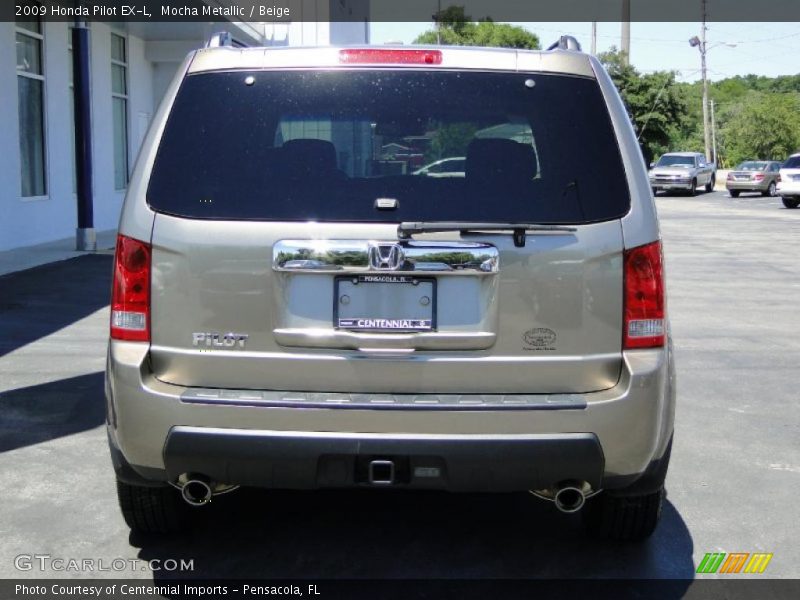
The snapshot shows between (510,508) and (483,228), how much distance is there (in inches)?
69.9

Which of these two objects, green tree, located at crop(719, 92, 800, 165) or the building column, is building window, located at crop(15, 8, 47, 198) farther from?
green tree, located at crop(719, 92, 800, 165)

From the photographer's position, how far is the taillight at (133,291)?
3680 mm

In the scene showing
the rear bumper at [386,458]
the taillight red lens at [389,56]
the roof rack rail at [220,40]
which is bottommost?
the rear bumper at [386,458]

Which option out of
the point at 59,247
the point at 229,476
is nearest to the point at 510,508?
the point at 229,476

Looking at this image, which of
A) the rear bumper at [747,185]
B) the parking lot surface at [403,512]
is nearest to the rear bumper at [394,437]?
the parking lot surface at [403,512]

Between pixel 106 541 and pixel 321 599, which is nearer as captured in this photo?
pixel 321 599

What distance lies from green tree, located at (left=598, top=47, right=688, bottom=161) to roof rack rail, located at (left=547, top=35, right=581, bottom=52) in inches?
2078

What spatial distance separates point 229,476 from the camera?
3.65 metres

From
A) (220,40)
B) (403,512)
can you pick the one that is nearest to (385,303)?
(220,40)

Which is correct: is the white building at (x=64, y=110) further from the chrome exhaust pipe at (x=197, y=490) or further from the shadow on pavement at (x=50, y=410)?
the chrome exhaust pipe at (x=197, y=490)

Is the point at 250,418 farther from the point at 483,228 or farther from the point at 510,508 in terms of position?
the point at 510,508

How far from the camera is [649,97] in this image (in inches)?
2219

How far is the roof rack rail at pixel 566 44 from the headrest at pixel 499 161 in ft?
1.66

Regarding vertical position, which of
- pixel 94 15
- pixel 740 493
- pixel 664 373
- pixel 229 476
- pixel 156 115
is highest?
pixel 94 15
